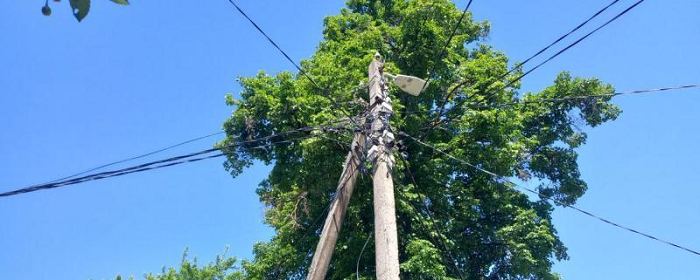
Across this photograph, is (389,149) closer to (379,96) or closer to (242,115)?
(379,96)

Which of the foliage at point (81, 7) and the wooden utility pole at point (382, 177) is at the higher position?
the wooden utility pole at point (382, 177)

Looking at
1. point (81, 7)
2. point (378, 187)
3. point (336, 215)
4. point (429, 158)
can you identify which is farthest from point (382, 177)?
point (429, 158)

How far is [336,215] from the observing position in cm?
711

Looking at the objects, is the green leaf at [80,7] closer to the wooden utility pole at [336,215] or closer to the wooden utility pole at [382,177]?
the wooden utility pole at [382,177]

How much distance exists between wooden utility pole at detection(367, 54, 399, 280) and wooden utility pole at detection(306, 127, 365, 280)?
33 cm

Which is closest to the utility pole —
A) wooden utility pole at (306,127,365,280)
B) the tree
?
wooden utility pole at (306,127,365,280)

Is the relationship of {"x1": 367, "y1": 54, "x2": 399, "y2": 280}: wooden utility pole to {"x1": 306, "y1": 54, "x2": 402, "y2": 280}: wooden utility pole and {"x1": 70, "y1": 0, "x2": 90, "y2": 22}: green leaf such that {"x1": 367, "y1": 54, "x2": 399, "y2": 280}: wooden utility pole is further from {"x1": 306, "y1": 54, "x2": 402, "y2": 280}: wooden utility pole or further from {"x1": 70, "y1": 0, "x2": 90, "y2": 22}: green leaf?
{"x1": 70, "y1": 0, "x2": 90, "y2": 22}: green leaf

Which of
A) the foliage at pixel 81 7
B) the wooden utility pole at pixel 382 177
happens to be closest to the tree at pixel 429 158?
the wooden utility pole at pixel 382 177

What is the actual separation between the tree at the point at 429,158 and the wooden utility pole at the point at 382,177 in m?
2.95

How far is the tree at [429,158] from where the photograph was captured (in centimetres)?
1209

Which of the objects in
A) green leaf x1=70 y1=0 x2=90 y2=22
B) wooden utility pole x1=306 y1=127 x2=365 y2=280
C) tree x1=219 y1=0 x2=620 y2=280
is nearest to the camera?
green leaf x1=70 y1=0 x2=90 y2=22

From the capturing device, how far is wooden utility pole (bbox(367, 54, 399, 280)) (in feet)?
20.1

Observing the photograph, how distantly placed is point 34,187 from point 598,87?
41.5 feet

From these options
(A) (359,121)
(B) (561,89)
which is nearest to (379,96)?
(A) (359,121)
